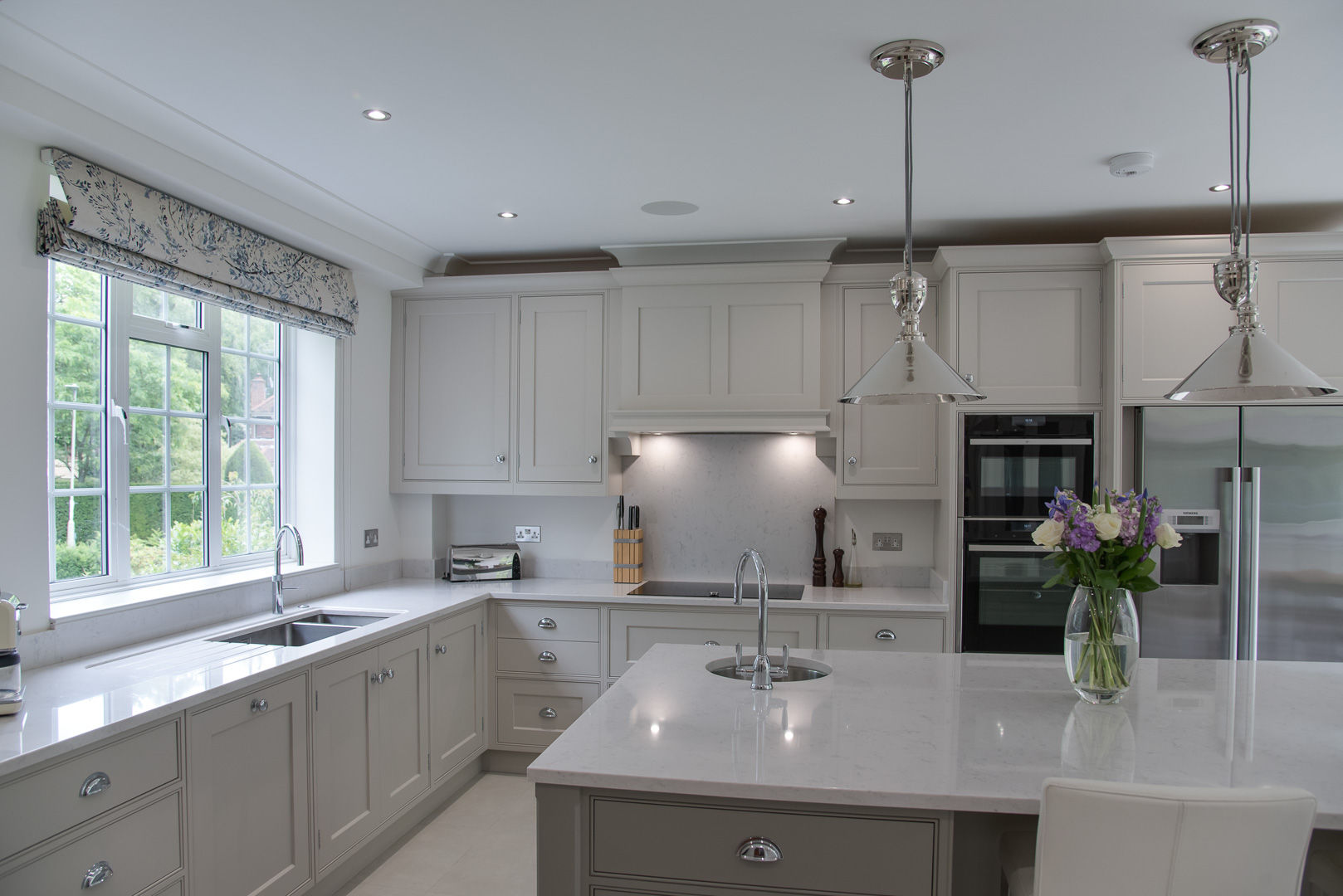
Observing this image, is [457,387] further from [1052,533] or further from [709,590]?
[1052,533]

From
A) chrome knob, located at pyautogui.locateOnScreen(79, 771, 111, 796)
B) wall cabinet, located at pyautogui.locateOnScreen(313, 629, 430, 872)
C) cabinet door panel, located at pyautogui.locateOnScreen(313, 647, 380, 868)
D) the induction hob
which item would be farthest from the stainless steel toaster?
chrome knob, located at pyautogui.locateOnScreen(79, 771, 111, 796)

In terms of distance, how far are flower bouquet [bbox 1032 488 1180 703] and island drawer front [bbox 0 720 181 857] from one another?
2181mm

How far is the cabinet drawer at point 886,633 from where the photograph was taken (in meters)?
3.59

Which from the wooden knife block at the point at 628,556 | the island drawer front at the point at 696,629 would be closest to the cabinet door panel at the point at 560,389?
the wooden knife block at the point at 628,556

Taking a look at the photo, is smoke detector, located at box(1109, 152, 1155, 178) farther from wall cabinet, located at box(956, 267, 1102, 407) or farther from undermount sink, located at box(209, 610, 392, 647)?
undermount sink, located at box(209, 610, 392, 647)

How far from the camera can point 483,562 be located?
4.24m

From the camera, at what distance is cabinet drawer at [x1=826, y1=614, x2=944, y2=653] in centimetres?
359

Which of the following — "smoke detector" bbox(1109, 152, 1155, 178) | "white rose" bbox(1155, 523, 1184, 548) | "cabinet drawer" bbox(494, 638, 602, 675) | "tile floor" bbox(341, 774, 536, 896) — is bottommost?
"tile floor" bbox(341, 774, 536, 896)

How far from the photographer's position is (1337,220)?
11.5 feet

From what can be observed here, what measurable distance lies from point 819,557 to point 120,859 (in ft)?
9.69

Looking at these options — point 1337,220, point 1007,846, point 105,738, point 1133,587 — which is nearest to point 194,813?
point 105,738

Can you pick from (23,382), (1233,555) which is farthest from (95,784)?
(1233,555)

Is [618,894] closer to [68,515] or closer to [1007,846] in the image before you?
[1007,846]

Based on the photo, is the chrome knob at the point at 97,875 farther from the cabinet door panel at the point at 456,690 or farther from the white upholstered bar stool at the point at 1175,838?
the white upholstered bar stool at the point at 1175,838
